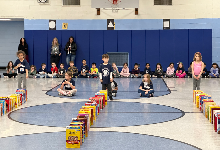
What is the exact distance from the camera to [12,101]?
9.42 meters

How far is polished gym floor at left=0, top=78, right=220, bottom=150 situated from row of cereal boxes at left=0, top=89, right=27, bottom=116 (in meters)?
0.19

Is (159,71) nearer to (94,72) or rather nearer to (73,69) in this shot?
(94,72)

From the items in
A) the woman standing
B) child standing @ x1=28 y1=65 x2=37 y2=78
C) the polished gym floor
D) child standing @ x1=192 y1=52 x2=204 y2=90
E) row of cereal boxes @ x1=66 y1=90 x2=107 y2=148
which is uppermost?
the woman standing

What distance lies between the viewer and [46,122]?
7730 mm

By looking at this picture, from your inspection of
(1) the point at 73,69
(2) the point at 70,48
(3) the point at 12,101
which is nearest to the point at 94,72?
(1) the point at 73,69

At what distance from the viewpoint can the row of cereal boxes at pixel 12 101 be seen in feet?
28.3

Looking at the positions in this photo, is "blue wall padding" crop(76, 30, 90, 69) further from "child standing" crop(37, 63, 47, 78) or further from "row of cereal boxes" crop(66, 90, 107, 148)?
"row of cereal boxes" crop(66, 90, 107, 148)

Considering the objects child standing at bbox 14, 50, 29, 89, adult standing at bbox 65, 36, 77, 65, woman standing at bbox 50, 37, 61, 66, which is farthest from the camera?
adult standing at bbox 65, 36, 77, 65

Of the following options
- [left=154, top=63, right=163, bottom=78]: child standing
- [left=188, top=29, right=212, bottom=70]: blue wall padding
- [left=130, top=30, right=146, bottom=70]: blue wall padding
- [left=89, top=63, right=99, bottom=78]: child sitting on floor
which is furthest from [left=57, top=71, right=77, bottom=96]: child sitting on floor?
[left=188, top=29, right=212, bottom=70]: blue wall padding

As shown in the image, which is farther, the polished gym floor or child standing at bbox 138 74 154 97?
child standing at bbox 138 74 154 97

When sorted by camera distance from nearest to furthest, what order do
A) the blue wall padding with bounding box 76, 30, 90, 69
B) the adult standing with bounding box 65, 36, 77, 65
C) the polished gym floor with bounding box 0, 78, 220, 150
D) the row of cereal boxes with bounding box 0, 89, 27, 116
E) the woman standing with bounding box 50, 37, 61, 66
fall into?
1. the polished gym floor with bounding box 0, 78, 220, 150
2. the row of cereal boxes with bounding box 0, 89, 27, 116
3. the woman standing with bounding box 50, 37, 61, 66
4. the adult standing with bounding box 65, 36, 77, 65
5. the blue wall padding with bounding box 76, 30, 90, 69

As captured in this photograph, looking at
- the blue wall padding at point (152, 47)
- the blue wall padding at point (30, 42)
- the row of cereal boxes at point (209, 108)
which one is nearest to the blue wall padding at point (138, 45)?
the blue wall padding at point (152, 47)

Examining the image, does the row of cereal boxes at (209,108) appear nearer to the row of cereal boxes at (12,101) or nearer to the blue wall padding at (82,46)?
the row of cereal boxes at (12,101)

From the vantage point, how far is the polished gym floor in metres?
5.89
